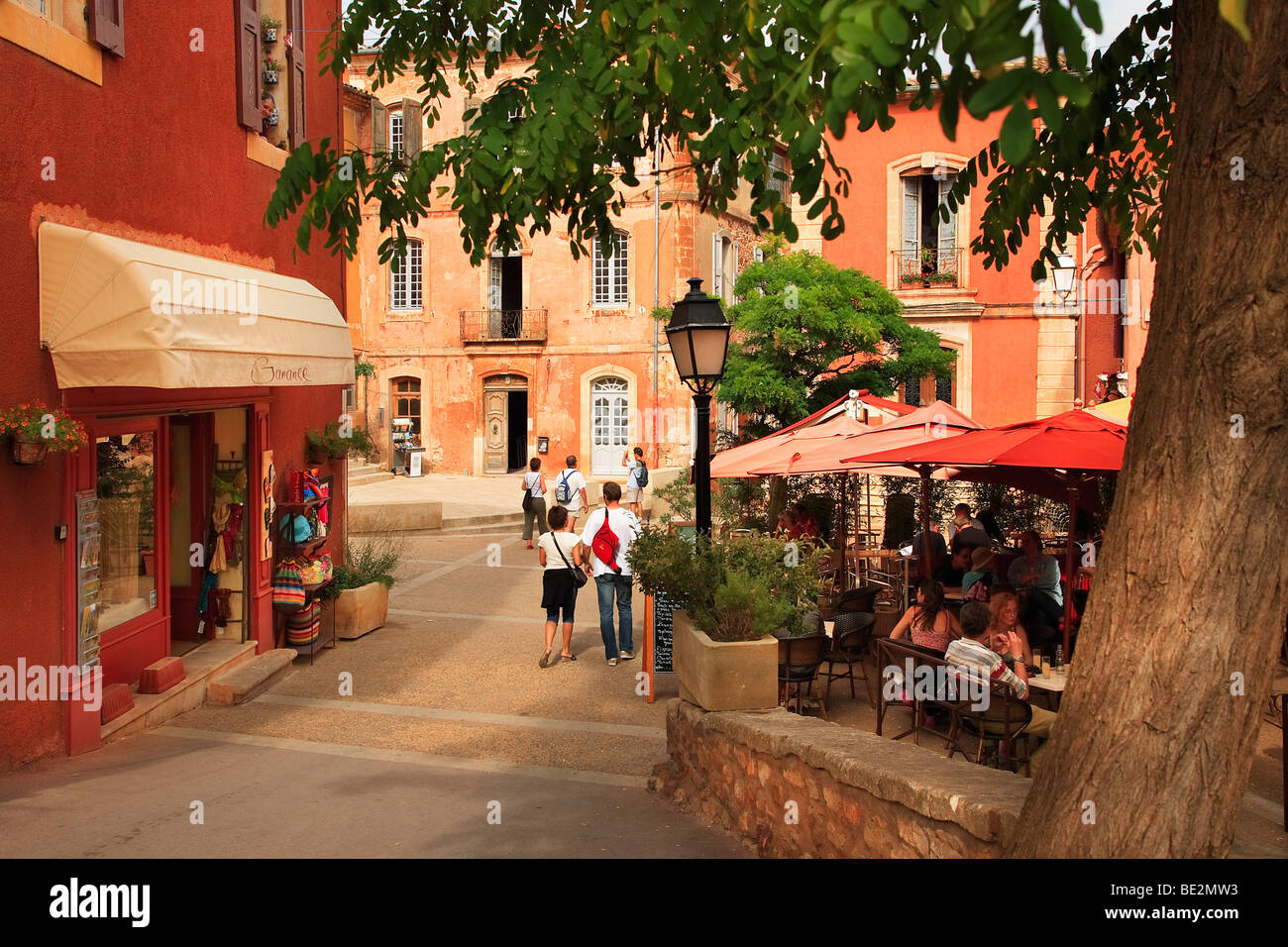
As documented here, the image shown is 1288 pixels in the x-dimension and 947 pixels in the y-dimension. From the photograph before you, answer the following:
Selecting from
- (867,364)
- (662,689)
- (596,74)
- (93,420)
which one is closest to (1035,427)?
(662,689)

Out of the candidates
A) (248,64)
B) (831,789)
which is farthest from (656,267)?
(831,789)

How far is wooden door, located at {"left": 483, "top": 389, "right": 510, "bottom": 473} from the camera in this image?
3344 centimetres

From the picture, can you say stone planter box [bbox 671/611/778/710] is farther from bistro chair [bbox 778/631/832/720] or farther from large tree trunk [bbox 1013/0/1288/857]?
large tree trunk [bbox 1013/0/1288/857]

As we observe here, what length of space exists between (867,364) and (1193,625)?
50.2 ft

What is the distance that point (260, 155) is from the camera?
10.3 meters

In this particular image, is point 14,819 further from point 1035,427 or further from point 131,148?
point 1035,427

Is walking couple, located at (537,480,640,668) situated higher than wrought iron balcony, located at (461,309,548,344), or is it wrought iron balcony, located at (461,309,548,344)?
wrought iron balcony, located at (461,309,548,344)

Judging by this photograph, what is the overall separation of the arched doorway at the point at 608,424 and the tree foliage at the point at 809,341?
13.6 metres

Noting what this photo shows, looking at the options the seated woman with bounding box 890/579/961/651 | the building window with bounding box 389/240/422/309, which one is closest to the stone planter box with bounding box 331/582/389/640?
the seated woman with bounding box 890/579/961/651

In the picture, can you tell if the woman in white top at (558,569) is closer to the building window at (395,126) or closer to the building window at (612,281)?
the building window at (612,281)

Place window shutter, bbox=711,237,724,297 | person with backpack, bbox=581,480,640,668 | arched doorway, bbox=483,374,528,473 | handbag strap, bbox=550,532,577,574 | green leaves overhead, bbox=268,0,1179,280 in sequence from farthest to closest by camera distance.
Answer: arched doorway, bbox=483,374,528,473 < window shutter, bbox=711,237,724,297 < person with backpack, bbox=581,480,640,668 < handbag strap, bbox=550,532,577,574 < green leaves overhead, bbox=268,0,1179,280

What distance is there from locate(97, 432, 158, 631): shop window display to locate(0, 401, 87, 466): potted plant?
4.14 ft

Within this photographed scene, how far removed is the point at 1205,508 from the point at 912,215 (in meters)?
22.4

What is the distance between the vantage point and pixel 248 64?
32.4 feet
